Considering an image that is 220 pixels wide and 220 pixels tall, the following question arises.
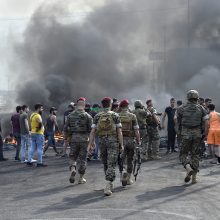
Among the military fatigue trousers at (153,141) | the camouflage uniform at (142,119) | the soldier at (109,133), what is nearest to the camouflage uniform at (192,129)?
the soldier at (109,133)

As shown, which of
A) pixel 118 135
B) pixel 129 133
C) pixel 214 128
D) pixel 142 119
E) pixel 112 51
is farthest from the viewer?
pixel 112 51

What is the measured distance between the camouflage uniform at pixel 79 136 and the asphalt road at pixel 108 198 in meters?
0.43

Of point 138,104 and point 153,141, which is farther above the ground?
point 138,104

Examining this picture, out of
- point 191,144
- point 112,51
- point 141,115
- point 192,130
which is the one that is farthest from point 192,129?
point 112,51

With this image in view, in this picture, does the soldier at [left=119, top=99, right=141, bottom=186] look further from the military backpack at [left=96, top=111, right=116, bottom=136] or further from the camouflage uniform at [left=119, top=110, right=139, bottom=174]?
the military backpack at [left=96, top=111, right=116, bottom=136]

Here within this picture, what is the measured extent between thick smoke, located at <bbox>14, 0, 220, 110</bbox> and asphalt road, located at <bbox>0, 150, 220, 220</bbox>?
20957 mm

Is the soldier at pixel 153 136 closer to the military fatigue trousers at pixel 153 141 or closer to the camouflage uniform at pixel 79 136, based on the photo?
the military fatigue trousers at pixel 153 141

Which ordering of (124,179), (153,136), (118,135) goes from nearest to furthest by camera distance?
(118,135) < (124,179) < (153,136)

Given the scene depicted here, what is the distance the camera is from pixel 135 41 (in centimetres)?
3441

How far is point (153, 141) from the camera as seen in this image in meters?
14.3

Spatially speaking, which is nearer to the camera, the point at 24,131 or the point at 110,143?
the point at 110,143

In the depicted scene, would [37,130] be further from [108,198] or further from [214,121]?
[108,198]

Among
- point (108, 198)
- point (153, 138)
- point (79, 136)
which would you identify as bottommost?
point (108, 198)

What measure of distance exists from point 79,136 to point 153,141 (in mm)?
4928
